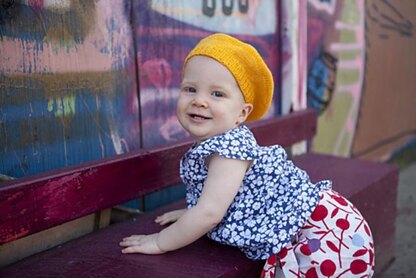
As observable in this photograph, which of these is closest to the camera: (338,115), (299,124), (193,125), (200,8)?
(193,125)

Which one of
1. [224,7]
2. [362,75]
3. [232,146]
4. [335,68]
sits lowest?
[362,75]

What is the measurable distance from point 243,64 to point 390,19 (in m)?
4.10

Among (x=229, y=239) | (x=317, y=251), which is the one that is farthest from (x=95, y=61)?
(x=317, y=251)

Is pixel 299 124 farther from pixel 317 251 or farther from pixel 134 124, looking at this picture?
pixel 317 251

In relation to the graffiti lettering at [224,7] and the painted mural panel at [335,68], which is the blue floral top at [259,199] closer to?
the graffiti lettering at [224,7]

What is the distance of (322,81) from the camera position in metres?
4.34

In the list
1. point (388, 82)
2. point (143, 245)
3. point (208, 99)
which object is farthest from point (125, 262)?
point (388, 82)

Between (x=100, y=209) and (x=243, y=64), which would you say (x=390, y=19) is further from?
(x=100, y=209)

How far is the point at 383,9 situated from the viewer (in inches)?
206

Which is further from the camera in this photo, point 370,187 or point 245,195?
point 370,187

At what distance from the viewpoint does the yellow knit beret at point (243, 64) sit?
69.9 inches

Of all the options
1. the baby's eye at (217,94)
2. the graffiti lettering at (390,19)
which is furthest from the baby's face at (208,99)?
the graffiti lettering at (390,19)

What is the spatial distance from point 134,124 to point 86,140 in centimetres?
31

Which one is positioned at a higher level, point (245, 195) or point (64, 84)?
point (64, 84)
